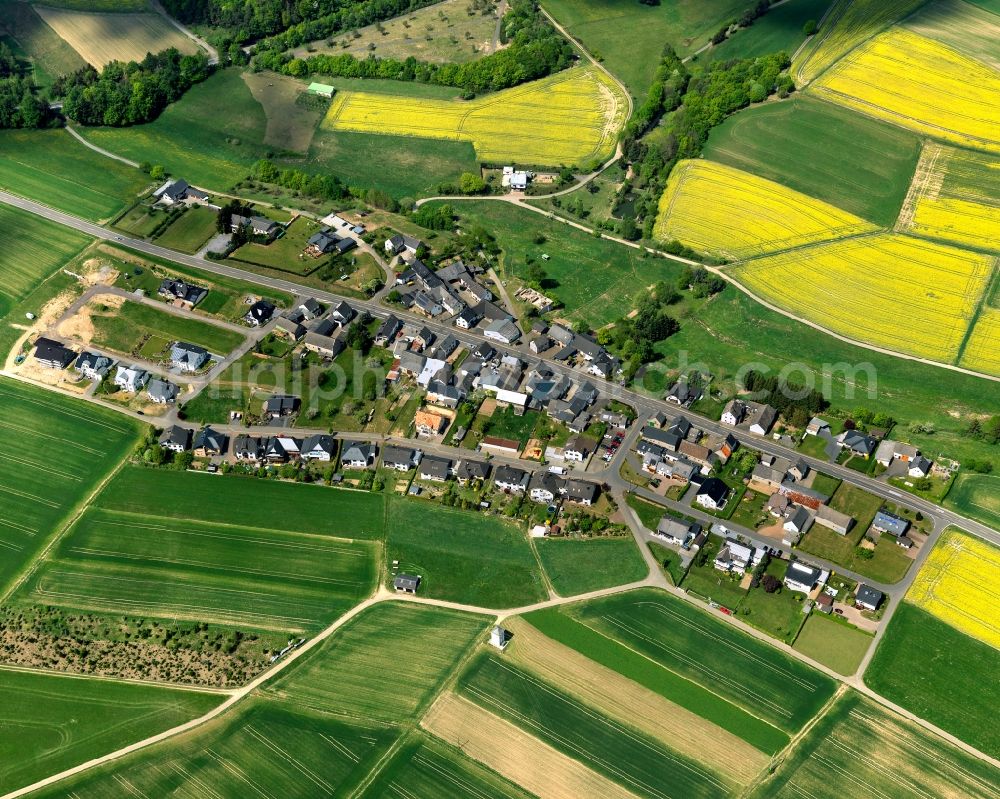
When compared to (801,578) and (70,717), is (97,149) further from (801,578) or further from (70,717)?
(801,578)

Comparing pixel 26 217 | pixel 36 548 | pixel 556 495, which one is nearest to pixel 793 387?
pixel 556 495

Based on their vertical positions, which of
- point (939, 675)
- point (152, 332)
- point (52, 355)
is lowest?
point (52, 355)

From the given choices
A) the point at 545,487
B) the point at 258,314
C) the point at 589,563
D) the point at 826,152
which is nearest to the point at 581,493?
the point at 545,487

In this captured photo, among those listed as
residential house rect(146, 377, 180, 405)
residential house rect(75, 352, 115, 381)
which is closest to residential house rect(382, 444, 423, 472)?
residential house rect(146, 377, 180, 405)

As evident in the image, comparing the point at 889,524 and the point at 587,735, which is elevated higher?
the point at 889,524

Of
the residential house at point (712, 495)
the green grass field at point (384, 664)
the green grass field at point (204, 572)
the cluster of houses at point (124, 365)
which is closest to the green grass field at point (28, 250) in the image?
the cluster of houses at point (124, 365)

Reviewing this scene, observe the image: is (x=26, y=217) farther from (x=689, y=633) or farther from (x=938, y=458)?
(x=938, y=458)

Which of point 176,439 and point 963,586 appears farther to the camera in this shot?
point 176,439

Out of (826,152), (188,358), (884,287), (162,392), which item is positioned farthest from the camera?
(826,152)
